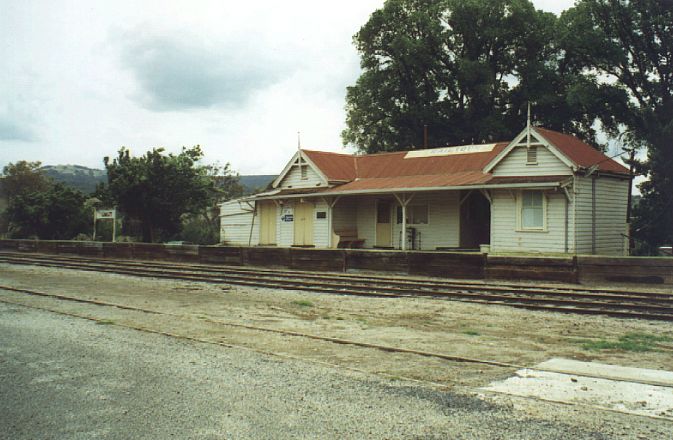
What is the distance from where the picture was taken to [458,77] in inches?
1704

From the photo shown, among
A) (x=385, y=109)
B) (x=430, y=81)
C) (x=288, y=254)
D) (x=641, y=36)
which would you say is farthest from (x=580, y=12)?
(x=288, y=254)

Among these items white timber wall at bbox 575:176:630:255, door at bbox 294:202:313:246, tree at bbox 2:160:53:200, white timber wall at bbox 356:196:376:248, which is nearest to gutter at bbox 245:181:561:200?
door at bbox 294:202:313:246

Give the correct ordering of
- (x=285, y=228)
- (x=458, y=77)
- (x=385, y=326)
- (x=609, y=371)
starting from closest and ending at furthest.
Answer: (x=609, y=371)
(x=385, y=326)
(x=285, y=228)
(x=458, y=77)

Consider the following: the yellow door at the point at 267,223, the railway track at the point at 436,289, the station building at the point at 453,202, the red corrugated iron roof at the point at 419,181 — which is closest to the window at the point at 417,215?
the station building at the point at 453,202

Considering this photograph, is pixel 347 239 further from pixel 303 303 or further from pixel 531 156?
pixel 303 303

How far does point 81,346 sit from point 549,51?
41054 mm

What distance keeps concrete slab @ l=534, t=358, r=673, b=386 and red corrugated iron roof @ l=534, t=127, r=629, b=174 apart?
15.6m

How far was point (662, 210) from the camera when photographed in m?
29.8

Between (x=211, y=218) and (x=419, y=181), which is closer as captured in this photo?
(x=419, y=181)

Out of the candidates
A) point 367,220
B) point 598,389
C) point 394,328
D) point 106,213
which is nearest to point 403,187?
point 367,220

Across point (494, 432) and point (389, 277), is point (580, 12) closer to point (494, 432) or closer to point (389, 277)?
point (389, 277)

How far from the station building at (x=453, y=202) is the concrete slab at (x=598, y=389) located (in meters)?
14.6

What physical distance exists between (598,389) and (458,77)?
3926 cm

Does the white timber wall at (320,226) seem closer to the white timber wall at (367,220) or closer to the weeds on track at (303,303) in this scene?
the white timber wall at (367,220)
